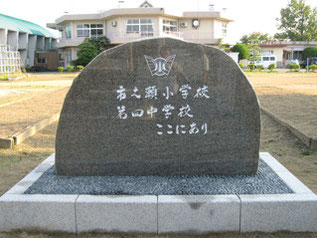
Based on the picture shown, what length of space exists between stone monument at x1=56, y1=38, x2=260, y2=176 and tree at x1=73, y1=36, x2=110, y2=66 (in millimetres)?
30309

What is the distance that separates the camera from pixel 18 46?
39.0 metres

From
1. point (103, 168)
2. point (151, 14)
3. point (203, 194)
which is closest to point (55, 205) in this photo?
point (103, 168)

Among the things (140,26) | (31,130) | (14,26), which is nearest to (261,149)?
(31,130)

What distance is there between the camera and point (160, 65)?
3369 millimetres

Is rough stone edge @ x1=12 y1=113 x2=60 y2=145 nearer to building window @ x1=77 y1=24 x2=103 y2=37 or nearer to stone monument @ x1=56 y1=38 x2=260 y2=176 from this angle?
stone monument @ x1=56 y1=38 x2=260 y2=176

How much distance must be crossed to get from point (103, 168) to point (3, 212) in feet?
3.47

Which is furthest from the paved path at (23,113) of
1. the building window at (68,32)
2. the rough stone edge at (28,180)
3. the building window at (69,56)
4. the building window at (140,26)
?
the building window at (69,56)

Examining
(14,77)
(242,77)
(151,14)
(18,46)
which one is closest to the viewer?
(242,77)

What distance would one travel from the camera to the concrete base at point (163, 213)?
2875 millimetres

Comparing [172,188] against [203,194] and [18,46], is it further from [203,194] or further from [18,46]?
[18,46]

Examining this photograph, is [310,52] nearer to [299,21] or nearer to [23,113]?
[299,21]

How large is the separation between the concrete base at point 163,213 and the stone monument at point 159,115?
24.0 inches

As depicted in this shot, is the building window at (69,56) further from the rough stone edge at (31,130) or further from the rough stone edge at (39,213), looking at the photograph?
the rough stone edge at (39,213)

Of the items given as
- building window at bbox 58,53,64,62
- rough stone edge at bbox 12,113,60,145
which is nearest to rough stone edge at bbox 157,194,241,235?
rough stone edge at bbox 12,113,60,145
